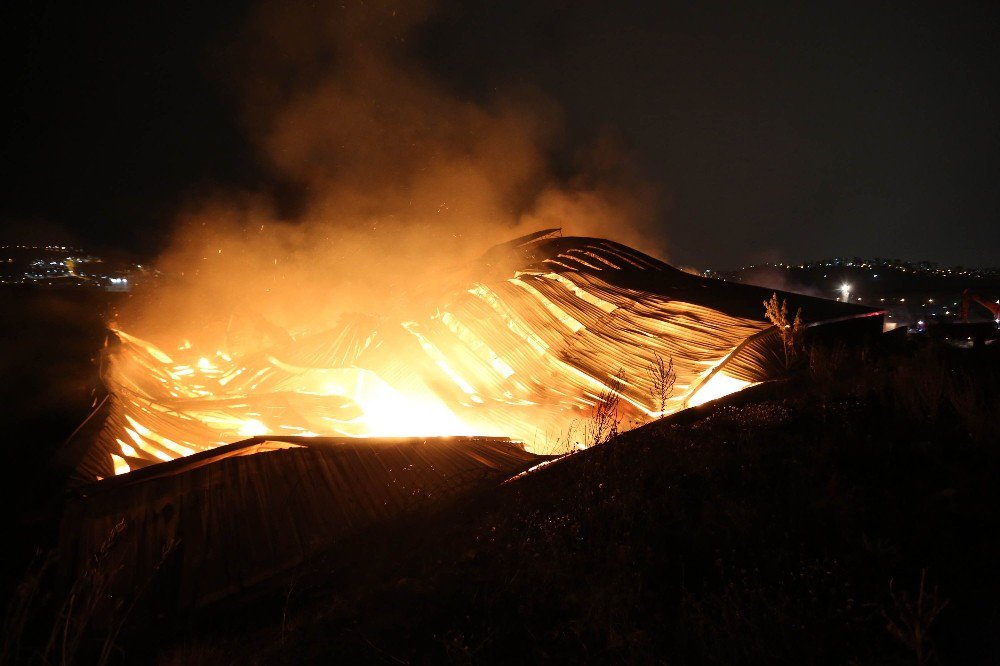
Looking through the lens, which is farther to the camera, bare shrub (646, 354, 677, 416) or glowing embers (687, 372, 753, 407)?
glowing embers (687, 372, 753, 407)

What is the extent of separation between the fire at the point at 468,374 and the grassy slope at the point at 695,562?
1.32 meters

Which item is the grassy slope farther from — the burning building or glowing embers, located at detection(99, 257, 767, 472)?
glowing embers, located at detection(99, 257, 767, 472)

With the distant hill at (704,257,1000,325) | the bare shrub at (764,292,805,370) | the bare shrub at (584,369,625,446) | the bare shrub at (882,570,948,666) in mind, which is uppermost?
the distant hill at (704,257,1000,325)

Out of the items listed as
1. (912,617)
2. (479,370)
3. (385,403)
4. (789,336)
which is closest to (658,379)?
(789,336)

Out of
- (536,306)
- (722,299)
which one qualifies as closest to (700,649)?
(536,306)

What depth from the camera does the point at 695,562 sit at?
7.16 feet

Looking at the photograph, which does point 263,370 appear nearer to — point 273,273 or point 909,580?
point 909,580

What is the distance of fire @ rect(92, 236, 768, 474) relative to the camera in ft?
15.1

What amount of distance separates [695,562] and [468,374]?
3355 millimetres

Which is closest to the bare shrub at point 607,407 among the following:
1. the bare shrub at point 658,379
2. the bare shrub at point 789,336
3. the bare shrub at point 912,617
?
the bare shrub at point 658,379

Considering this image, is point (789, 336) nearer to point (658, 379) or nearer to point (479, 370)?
point (658, 379)

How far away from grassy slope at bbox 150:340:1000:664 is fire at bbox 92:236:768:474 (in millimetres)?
1325

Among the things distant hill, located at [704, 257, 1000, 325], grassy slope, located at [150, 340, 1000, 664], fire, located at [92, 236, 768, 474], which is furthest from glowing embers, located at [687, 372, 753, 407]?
distant hill, located at [704, 257, 1000, 325]

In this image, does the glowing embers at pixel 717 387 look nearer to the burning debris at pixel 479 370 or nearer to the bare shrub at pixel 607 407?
the burning debris at pixel 479 370
